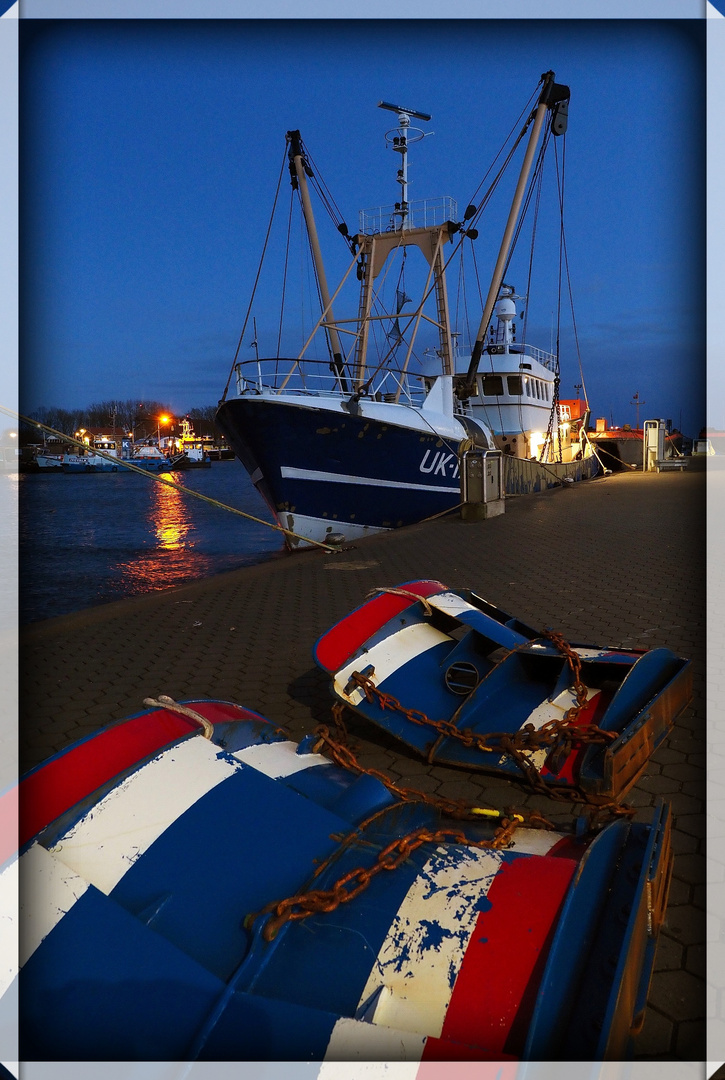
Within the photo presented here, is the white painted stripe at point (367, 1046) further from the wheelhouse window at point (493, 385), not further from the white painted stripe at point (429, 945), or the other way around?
the wheelhouse window at point (493, 385)

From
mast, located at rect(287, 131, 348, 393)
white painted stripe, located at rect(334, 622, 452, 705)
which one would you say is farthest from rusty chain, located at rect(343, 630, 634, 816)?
mast, located at rect(287, 131, 348, 393)

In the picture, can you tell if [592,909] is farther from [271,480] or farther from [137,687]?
[271,480]

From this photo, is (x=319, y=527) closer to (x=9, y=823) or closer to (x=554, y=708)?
(x=554, y=708)

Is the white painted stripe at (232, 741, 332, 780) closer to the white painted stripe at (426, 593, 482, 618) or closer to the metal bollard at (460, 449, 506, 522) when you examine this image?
the white painted stripe at (426, 593, 482, 618)

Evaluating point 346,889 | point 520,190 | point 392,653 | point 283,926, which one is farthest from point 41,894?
point 520,190

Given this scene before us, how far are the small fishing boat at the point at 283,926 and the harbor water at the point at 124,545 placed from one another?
6.25 ft

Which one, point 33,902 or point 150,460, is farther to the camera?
point 150,460

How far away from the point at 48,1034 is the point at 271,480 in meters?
13.2

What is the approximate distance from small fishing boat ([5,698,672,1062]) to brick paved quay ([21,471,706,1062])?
620mm

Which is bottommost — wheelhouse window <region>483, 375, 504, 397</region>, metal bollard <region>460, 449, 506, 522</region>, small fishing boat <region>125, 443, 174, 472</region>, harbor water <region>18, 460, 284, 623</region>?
harbor water <region>18, 460, 284, 623</region>

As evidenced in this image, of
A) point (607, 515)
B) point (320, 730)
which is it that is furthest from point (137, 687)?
point (607, 515)

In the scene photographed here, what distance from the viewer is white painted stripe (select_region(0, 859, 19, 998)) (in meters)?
1.40

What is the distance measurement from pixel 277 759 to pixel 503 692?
1.71m

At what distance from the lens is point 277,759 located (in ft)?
8.13
